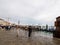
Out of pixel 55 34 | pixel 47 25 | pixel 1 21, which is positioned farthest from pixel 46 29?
pixel 1 21

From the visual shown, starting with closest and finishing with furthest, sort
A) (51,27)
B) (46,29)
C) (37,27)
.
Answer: (51,27) < (46,29) < (37,27)

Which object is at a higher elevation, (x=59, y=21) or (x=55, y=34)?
(x=59, y=21)

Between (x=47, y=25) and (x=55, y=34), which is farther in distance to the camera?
(x=47, y=25)

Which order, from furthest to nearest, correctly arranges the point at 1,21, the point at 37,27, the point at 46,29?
1. the point at 1,21
2. the point at 37,27
3. the point at 46,29

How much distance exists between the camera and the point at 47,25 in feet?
113

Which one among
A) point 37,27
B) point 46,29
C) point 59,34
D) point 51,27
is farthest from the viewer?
point 37,27

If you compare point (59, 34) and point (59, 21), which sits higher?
point (59, 21)

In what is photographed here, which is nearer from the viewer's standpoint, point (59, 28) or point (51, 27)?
point (59, 28)

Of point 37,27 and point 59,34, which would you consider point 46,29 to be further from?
point 59,34

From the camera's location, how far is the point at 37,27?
40188 millimetres

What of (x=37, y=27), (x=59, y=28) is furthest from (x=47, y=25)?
(x=59, y=28)

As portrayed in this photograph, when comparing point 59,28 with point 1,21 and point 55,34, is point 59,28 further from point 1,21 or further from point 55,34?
point 1,21

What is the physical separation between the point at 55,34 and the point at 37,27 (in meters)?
13.2

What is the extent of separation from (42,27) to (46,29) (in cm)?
208
